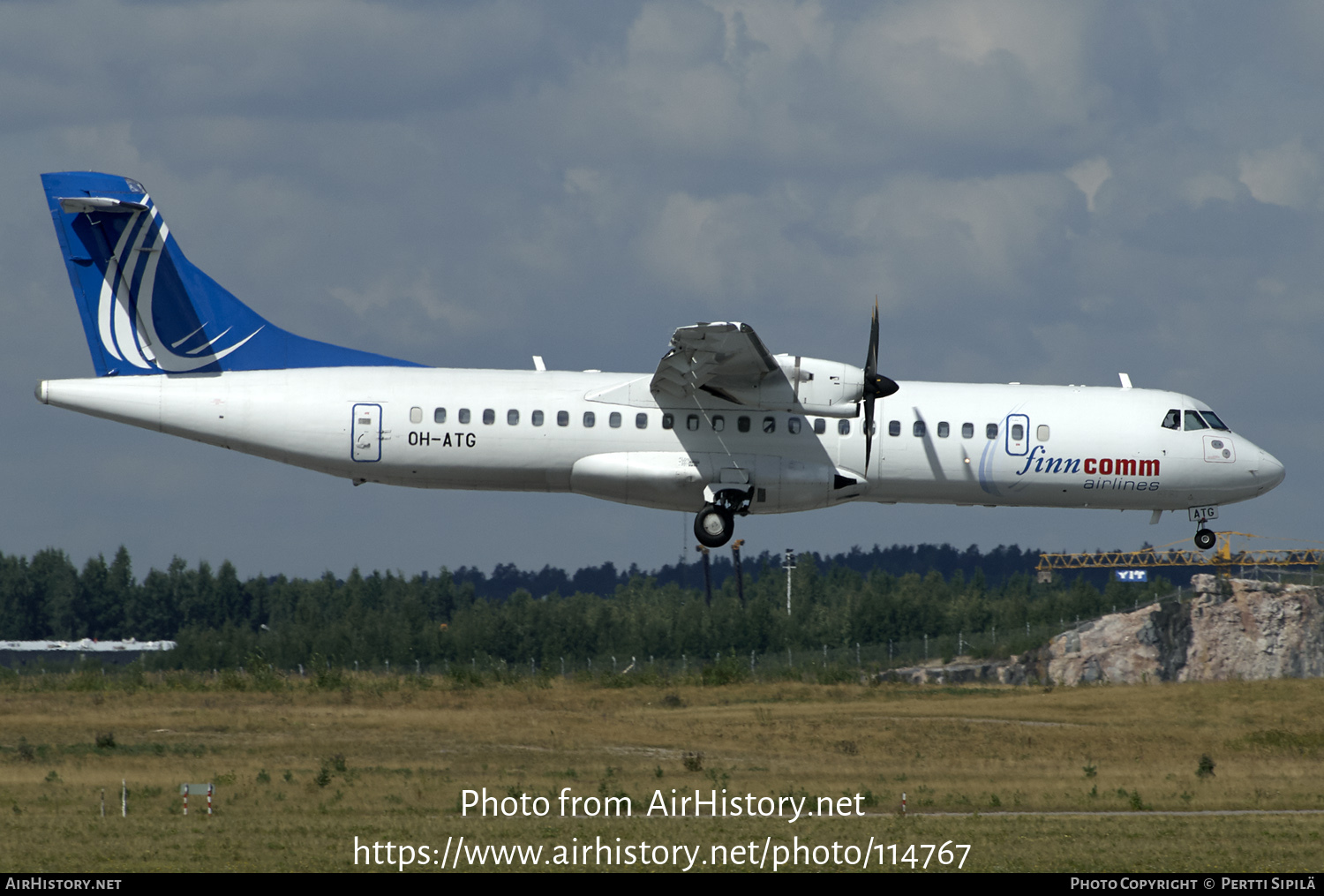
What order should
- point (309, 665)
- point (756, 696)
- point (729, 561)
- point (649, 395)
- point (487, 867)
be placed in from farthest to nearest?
point (729, 561) < point (309, 665) < point (756, 696) < point (649, 395) < point (487, 867)

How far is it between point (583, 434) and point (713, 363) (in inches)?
128

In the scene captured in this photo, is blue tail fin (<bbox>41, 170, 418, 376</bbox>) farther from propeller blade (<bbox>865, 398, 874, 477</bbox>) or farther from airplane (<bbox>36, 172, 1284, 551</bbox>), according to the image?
propeller blade (<bbox>865, 398, 874, 477</bbox>)

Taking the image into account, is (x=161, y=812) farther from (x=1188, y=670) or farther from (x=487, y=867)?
(x=1188, y=670)

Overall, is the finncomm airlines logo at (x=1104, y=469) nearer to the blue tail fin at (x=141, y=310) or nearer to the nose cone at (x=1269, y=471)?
the nose cone at (x=1269, y=471)

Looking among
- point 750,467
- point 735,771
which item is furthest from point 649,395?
point 735,771

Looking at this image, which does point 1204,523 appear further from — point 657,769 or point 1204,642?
point 1204,642

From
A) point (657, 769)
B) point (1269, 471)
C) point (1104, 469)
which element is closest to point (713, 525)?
point (657, 769)

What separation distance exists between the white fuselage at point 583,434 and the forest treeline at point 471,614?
26.4 metres

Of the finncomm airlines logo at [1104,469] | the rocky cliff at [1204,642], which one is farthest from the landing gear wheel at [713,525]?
the rocky cliff at [1204,642]

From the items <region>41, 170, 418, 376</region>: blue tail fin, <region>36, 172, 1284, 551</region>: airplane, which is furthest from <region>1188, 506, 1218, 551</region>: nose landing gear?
<region>41, 170, 418, 376</region>: blue tail fin

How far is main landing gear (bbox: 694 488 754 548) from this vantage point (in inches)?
1171

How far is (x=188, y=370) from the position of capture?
30.4 metres

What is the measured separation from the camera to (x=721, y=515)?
29.8m

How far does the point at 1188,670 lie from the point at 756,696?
23270 millimetres
